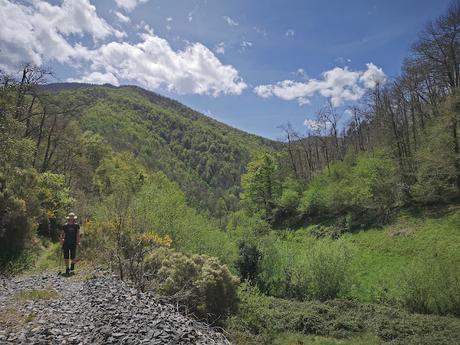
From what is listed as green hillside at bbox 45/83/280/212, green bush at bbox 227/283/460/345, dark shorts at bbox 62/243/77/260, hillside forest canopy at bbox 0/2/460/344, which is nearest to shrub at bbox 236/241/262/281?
hillside forest canopy at bbox 0/2/460/344

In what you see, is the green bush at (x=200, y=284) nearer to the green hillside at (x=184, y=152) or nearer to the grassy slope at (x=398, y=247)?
the grassy slope at (x=398, y=247)

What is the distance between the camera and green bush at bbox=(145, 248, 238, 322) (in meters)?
12.6

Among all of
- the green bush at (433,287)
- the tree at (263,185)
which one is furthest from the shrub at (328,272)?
the tree at (263,185)

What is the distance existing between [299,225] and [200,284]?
34.6 meters

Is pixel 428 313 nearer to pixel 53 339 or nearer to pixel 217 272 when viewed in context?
pixel 217 272

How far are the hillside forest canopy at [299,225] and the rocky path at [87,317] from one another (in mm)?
2286

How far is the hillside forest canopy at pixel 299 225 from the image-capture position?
14375 millimetres

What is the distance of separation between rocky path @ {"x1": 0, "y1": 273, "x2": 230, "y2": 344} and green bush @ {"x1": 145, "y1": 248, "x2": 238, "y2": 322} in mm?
1298

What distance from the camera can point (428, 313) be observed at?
59.7 ft

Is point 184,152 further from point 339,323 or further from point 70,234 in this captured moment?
point 70,234

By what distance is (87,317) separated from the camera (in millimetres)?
8359

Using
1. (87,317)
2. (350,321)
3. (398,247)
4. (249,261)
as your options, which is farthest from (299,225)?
(87,317)

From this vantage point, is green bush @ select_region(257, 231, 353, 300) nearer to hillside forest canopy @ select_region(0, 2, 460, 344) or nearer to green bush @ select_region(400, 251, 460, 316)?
hillside forest canopy @ select_region(0, 2, 460, 344)

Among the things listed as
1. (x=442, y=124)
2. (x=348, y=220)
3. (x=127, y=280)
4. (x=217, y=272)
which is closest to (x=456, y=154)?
(x=442, y=124)
